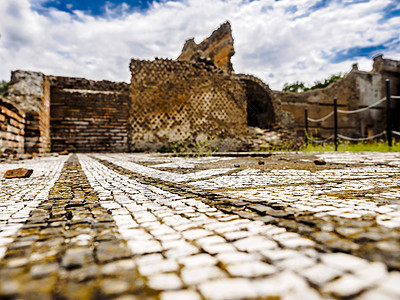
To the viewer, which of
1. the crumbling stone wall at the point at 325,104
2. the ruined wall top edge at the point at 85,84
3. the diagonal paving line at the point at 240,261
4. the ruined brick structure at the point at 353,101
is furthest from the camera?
the ruined brick structure at the point at 353,101

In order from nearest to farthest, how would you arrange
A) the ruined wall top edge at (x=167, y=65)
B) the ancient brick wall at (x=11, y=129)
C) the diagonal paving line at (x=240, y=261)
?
the diagonal paving line at (x=240, y=261) → the ancient brick wall at (x=11, y=129) → the ruined wall top edge at (x=167, y=65)

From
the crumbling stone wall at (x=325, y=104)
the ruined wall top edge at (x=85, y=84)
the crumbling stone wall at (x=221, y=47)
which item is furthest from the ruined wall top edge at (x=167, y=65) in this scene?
the crumbling stone wall at (x=325, y=104)

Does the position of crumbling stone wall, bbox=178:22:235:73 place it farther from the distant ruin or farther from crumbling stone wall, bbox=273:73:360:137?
the distant ruin

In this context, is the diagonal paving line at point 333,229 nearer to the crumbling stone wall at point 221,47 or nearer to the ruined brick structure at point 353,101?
the crumbling stone wall at point 221,47

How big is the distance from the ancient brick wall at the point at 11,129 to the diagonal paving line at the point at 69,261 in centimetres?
357

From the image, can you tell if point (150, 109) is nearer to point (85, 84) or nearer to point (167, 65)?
point (167, 65)

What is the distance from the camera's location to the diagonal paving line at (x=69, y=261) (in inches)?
13.9

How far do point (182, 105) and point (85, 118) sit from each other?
124 inches

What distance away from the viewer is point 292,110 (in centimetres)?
1274

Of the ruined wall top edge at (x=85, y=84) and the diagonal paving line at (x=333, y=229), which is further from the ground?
the ruined wall top edge at (x=85, y=84)

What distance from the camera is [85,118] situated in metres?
7.59

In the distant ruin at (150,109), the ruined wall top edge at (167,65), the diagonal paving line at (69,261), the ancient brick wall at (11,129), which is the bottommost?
the diagonal paving line at (69,261)

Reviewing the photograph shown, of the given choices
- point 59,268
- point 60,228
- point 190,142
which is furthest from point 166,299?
point 190,142

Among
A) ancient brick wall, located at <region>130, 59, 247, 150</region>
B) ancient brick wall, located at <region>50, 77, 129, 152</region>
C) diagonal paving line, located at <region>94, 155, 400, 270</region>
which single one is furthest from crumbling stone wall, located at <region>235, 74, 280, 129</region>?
diagonal paving line, located at <region>94, 155, 400, 270</region>
